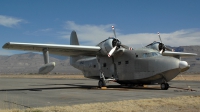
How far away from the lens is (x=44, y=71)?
61.2ft

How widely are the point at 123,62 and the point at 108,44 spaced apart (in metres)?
2.41

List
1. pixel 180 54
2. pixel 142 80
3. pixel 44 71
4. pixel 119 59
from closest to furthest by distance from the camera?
pixel 44 71 → pixel 142 80 → pixel 119 59 → pixel 180 54

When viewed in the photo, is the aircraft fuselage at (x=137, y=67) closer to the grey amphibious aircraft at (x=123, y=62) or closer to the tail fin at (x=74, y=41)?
the grey amphibious aircraft at (x=123, y=62)

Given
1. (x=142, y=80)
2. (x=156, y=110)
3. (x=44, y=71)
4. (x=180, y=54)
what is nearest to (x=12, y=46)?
(x=44, y=71)

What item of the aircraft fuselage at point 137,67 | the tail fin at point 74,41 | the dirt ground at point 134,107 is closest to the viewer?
the dirt ground at point 134,107

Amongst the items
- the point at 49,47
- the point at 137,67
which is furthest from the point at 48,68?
the point at 137,67

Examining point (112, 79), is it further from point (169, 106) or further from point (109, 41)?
point (169, 106)

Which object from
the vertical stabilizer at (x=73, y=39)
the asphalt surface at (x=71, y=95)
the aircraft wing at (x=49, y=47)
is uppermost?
the vertical stabilizer at (x=73, y=39)

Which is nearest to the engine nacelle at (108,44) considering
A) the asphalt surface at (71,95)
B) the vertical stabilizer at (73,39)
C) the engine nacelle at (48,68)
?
the asphalt surface at (71,95)

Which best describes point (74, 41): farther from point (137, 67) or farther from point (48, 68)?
point (48, 68)

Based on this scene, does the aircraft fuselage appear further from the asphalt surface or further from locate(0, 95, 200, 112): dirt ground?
locate(0, 95, 200, 112): dirt ground

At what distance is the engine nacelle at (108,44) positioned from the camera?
69.5ft

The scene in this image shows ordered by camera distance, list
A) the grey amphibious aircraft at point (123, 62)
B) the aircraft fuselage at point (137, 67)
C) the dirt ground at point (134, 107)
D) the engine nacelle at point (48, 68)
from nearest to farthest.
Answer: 1. the dirt ground at point (134, 107)
2. the engine nacelle at point (48, 68)
3. the grey amphibious aircraft at point (123, 62)
4. the aircraft fuselage at point (137, 67)

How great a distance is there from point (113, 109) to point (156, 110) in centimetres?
168
